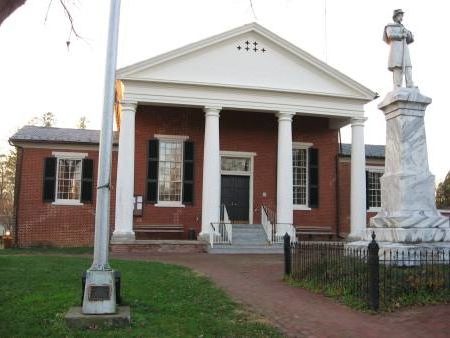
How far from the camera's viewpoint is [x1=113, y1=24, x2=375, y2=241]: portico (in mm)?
20625

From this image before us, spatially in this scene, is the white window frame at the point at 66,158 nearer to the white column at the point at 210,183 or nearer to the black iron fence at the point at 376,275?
the white column at the point at 210,183

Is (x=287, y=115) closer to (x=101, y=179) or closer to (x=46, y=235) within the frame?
(x=46, y=235)

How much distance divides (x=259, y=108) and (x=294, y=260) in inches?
426

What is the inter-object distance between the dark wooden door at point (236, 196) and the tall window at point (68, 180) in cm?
650

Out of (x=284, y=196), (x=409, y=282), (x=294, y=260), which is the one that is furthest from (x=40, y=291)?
(x=284, y=196)

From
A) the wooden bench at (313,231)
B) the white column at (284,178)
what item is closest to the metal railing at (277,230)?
the white column at (284,178)

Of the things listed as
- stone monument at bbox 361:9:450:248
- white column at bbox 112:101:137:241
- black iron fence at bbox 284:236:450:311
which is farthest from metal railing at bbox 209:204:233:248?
stone monument at bbox 361:9:450:248

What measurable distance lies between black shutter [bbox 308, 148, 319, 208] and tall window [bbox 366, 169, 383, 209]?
3374 mm

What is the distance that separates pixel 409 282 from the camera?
8719mm

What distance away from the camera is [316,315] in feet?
25.8

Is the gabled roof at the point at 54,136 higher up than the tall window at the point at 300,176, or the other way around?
the gabled roof at the point at 54,136

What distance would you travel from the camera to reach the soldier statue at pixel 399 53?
460 inches

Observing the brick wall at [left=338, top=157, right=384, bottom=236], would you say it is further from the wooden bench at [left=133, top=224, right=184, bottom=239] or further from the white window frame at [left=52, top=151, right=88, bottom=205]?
the white window frame at [left=52, top=151, right=88, bottom=205]

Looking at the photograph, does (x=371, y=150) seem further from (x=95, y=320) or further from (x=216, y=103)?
(x=95, y=320)
